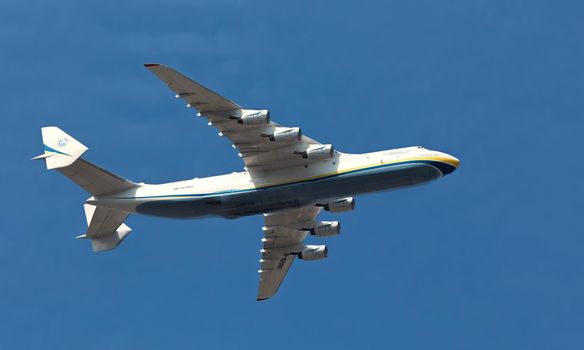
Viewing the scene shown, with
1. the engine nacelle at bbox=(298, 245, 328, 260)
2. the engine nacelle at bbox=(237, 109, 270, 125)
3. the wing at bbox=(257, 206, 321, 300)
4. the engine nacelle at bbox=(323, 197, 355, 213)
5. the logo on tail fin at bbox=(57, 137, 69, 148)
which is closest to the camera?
the engine nacelle at bbox=(237, 109, 270, 125)

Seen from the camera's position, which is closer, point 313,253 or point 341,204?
point 341,204

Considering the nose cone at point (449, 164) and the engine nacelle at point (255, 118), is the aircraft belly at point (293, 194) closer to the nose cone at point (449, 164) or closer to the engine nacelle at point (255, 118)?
the nose cone at point (449, 164)

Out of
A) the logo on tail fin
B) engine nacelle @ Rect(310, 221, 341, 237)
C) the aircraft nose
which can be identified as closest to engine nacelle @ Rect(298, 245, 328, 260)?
engine nacelle @ Rect(310, 221, 341, 237)

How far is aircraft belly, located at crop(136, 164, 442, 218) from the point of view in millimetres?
44219

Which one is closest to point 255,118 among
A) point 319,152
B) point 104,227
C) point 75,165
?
point 319,152

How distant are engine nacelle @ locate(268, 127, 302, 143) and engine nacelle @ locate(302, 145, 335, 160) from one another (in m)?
0.87

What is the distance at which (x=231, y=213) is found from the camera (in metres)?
45.8

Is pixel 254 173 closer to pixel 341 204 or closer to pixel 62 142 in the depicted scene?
pixel 341 204

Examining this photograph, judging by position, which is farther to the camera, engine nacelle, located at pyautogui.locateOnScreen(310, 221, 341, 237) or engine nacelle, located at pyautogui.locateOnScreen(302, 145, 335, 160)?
engine nacelle, located at pyautogui.locateOnScreen(310, 221, 341, 237)

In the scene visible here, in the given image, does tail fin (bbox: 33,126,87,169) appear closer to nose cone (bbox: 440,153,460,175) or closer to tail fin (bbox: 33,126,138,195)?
tail fin (bbox: 33,126,138,195)

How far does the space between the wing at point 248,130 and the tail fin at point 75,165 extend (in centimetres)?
502

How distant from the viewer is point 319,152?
A: 44469 millimetres

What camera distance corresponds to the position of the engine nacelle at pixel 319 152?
4447cm

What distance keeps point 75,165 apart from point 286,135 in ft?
27.7
